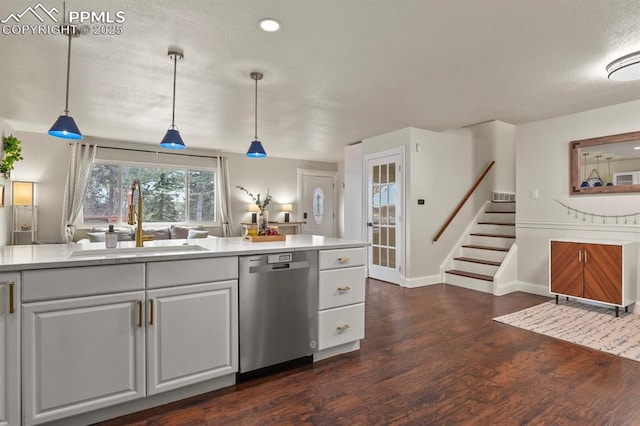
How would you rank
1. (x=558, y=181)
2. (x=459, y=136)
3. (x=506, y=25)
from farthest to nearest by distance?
(x=459, y=136), (x=558, y=181), (x=506, y=25)

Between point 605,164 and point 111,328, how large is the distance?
497 cm

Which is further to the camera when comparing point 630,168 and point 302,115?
point 302,115

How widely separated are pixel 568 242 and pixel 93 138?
711 centimetres

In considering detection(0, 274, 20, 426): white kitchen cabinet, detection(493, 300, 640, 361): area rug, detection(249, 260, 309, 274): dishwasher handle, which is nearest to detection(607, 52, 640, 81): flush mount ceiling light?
detection(493, 300, 640, 361): area rug

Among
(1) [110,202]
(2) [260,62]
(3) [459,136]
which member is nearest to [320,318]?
(2) [260,62]

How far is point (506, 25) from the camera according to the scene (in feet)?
7.29

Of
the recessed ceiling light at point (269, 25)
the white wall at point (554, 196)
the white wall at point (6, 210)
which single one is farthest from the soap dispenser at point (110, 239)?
the white wall at point (554, 196)

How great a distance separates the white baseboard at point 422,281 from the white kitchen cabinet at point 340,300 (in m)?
2.41

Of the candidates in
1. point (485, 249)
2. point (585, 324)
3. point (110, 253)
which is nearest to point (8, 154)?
point (110, 253)

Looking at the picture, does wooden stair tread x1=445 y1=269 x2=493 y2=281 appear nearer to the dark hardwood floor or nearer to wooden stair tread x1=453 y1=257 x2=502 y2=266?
wooden stair tread x1=453 y1=257 x2=502 y2=266

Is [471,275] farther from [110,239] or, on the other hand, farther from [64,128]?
[64,128]

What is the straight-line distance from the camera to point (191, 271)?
77.7 inches

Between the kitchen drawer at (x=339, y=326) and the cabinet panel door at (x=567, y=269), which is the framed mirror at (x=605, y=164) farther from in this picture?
the kitchen drawer at (x=339, y=326)

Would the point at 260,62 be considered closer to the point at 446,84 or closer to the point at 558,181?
the point at 446,84
